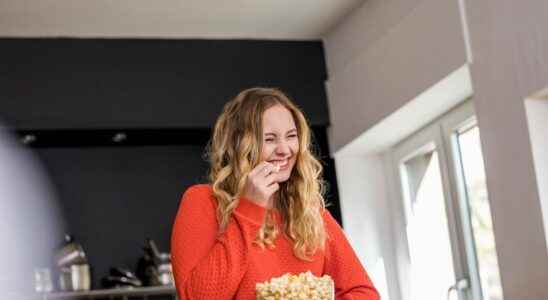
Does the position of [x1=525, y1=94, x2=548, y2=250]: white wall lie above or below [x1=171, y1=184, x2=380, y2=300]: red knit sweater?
above

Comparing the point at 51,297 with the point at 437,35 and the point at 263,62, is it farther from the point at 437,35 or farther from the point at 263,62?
the point at 437,35

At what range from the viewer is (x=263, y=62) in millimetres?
5293

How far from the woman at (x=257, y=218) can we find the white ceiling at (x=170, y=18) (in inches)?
107

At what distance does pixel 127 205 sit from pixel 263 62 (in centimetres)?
107

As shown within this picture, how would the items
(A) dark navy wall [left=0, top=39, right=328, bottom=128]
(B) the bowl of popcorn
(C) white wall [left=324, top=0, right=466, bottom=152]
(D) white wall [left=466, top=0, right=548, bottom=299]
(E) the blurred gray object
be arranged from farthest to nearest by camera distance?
1. (E) the blurred gray object
2. (A) dark navy wall [left=0, top=39, right=328, bottom=128]
3. (C) white wall [left=324, top=0, right=466, bottom=152]
4. (D) white wall [left=466, top=0, right=548, bottom=299]
5. (B) the bowl of popcorn

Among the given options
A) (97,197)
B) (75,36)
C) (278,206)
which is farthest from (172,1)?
(278,206)

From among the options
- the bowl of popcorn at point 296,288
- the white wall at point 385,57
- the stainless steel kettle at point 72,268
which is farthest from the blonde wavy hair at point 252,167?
the stainless steel kettle at point 72,268

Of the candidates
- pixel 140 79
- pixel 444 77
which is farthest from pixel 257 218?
pixel 140 79

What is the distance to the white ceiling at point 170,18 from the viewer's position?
466 centimetres

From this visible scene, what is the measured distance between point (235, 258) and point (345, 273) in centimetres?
27

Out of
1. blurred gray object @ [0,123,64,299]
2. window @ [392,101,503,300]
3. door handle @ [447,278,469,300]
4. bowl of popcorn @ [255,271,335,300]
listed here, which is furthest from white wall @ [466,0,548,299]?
blurred gray object @ [0,123,64,299]

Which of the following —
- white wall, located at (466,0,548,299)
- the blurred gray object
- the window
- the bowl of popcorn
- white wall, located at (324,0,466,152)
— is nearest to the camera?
the bowl of popcorn

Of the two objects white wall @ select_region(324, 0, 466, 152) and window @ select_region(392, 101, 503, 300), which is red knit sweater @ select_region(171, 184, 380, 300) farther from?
window @ select_region(392, 101, 503, 300)

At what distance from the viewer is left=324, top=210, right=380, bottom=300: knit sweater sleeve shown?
2043mm
